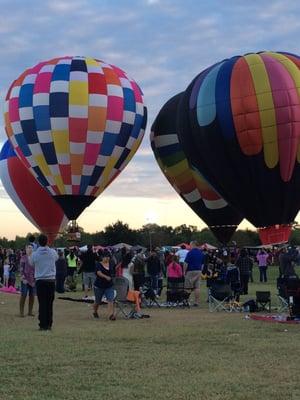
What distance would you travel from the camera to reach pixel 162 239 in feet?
296

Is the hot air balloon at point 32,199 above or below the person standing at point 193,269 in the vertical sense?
above

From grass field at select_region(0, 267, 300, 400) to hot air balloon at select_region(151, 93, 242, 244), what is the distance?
526 inches

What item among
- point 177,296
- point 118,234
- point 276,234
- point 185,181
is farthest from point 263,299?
point 118,234

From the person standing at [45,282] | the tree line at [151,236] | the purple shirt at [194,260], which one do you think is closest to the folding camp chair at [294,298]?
the person standing at [45,282]

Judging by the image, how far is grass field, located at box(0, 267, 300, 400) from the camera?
623 cm

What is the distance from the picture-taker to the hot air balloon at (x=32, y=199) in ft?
92.7

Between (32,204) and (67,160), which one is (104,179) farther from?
(32,204)

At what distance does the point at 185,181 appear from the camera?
25984mm

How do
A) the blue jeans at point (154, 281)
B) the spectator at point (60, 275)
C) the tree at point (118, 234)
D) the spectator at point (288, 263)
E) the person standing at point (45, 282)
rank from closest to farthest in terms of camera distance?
the person standing at point (45, 282)
the spectator at point (288, 263)
the blue jeans at point (154, 281)
the spectator at point (60, 275)
the tree at point (118, 234)

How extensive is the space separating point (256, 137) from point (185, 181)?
7.43m

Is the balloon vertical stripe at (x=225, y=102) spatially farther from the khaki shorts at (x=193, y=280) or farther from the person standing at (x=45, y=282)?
the person standing at (x=45, y=282)

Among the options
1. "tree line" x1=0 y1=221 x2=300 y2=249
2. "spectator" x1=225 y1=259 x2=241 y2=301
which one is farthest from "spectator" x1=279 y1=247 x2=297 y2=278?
"tree line" x1=0 y1=221 x2=300 y2=249

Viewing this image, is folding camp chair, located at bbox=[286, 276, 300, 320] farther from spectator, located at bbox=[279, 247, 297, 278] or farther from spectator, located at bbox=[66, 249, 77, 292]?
spectator, located at bbox=[66, 249, 77, 292]

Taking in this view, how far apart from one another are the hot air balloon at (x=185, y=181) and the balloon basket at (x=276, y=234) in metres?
5.91
